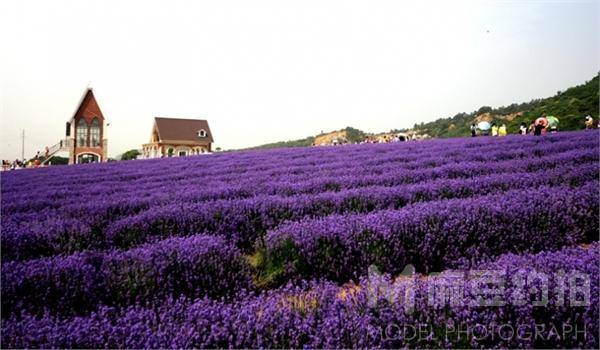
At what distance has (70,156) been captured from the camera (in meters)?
33.9

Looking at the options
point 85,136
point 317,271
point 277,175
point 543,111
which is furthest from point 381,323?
point 85,136

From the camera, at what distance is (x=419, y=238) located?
10.3 ft

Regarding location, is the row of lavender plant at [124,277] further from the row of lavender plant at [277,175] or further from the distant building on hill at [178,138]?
the distant building on hill at [178,138]

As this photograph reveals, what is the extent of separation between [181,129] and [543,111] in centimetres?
3671

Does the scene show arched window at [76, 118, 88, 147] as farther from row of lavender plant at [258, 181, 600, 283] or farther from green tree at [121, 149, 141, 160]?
row of lavender plant at [258, 181, 600, 283]

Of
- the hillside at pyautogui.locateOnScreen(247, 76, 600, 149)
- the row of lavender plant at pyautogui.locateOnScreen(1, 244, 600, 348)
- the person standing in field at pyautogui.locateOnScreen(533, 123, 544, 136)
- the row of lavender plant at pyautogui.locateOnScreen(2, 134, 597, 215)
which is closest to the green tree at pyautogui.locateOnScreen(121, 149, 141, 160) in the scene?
the hillside at pyautogui.locateOnScreen(247, 76, 600, 149)

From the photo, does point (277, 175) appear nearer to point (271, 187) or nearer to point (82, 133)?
point (271, 187)

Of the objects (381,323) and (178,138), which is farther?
(178,138)

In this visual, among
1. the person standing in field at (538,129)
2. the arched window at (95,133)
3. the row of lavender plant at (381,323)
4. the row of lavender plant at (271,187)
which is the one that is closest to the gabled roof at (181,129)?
the arched window at (95,133)

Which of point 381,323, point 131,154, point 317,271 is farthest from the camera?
point 131,154

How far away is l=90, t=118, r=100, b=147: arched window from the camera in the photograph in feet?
116

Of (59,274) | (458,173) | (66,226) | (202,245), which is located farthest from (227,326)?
(458,173)

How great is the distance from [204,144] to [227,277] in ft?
144

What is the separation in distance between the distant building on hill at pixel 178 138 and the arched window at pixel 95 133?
6.90 meters
